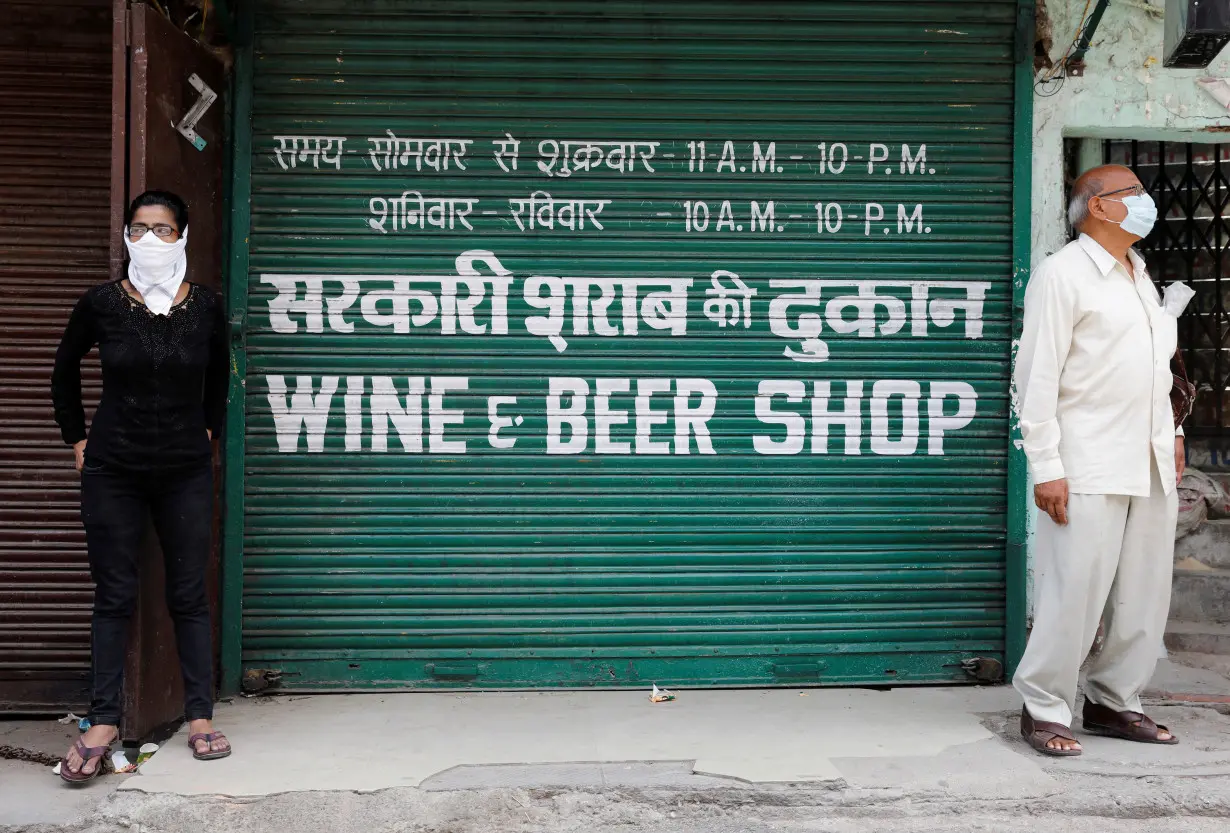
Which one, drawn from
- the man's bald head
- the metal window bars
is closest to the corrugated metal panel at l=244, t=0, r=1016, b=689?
the man's bald head

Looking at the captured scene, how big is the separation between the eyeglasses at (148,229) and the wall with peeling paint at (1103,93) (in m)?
3.75

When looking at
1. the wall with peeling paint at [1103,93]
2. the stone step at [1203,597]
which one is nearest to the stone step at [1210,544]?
the stone step at [1203,597]

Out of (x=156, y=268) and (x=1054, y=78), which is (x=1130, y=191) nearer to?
(x=1054, y=78)

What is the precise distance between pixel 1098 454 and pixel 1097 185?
3.28ft

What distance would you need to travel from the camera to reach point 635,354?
504cm

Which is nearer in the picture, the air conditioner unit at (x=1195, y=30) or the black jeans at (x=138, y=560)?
the black jeans at (x=138, y=560)

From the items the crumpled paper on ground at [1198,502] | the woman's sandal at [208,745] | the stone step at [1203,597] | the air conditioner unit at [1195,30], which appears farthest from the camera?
the crumpled paper on ground at [1198,502]

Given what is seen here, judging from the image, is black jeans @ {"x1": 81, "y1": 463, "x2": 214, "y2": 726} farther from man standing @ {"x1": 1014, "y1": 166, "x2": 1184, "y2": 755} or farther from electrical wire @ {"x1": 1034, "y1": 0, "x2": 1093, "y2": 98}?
electrical wire @ {"x1": 1034, "y1": 0, "x2": 1093, "y2": 98}

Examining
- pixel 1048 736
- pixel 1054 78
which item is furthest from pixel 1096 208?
pixel 1048 736

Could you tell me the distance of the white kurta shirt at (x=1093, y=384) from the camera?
397 cm

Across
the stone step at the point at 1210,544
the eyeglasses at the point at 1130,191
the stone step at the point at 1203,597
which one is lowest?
the stone step at the point at 1203,597

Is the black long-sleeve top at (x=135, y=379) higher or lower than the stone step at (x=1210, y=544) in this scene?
higher

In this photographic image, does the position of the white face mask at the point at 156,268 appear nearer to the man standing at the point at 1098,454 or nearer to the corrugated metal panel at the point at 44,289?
the corrugated metal panel at the point at 44,289

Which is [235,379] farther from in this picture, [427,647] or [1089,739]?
[1089,739]
